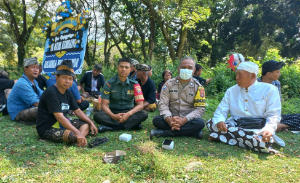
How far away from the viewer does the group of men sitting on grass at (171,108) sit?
349 cm

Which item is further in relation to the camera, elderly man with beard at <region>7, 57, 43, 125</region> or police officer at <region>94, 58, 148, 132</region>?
elderly man with beard at <region>7, 57, 43, 125</region>

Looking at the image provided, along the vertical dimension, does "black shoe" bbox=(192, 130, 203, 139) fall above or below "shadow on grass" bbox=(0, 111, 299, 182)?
above

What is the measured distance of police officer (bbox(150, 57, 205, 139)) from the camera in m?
4.00

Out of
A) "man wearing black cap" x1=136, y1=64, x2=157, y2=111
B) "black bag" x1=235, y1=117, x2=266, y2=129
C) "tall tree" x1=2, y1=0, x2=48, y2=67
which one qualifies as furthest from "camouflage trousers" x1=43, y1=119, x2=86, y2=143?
"tall tree" x1=2, y1=0, x2=48, y2=67

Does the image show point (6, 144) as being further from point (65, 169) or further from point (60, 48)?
point (60, 48)

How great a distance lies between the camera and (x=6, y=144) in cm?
352

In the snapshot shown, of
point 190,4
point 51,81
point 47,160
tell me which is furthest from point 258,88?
point 190,4

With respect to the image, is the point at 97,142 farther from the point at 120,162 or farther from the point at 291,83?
the point at 291,83

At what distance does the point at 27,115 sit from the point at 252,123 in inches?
182

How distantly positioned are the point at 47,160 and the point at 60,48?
5.54 metres

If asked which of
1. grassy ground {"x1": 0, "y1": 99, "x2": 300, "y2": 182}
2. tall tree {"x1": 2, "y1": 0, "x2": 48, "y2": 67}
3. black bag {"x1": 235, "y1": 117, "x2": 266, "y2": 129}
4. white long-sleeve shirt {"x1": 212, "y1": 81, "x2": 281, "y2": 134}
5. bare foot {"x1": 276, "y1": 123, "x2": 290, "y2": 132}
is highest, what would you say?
tall tree {"x1": 2, "y1": 0, "x2": 48, "y2": 67}

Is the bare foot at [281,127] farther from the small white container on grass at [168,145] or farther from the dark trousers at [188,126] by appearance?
the small white container on grass at [168,145]

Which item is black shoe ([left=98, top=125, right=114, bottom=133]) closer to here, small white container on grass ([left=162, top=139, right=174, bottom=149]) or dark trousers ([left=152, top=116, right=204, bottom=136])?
dark trousers ([left=152, top=116, right=204, bottom=136])

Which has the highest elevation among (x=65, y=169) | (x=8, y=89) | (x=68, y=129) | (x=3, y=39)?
(x=3, y=39)
